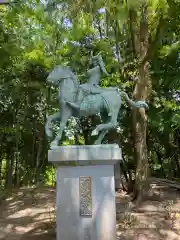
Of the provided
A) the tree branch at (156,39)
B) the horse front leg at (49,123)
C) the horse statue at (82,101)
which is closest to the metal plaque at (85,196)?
the horse statue at (82,101)

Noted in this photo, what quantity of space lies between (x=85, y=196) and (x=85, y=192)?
2.3 inches

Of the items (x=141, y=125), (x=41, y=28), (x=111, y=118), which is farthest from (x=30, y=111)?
(x=111, y=118)

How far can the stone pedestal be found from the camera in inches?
178

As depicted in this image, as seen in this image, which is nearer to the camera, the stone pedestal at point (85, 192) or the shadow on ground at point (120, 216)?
the stone pedestal at point (85, 192)

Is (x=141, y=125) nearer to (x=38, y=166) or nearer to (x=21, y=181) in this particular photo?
(x=38, y=166)

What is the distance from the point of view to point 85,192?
4590 millimetres

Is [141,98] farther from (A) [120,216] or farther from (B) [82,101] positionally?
(B) [82,101]

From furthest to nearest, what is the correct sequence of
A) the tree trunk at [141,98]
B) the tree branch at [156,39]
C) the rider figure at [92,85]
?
the tree trunk at [141,98] → the tree branch at [156,39] → the rider figure at [92,85]

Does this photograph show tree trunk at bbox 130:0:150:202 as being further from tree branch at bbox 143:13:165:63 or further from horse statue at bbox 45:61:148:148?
horse statue at bbox 45:61:148:148

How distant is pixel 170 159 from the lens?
42.5 feet

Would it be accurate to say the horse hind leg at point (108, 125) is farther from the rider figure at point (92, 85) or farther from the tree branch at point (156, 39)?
the tree branch at point (156, 39)

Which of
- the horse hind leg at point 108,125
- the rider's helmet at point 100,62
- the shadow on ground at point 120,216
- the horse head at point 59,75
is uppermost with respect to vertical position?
the rider's helmet at point 100,62

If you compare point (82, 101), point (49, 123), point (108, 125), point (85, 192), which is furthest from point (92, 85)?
point (85, 192)

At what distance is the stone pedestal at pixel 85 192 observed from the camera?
14.9 ft
